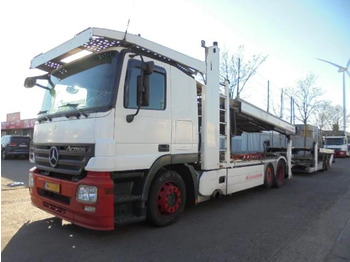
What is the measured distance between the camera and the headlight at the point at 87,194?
4.41 metres

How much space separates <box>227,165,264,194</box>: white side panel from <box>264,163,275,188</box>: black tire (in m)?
0.37

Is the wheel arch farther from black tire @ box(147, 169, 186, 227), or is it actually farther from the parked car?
the parked car

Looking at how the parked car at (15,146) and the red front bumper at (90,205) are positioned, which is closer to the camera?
the red front bumper at (90,205)

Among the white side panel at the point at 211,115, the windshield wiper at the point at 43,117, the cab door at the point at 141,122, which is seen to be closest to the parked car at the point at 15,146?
the windshield wiper at the point at 43,117

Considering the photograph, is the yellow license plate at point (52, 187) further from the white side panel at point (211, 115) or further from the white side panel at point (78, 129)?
the white side panel at point (211, 115)

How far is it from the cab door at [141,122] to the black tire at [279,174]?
6100mm

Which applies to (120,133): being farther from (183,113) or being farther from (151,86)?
(183,113)

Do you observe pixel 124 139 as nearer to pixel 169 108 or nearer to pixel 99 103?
pixel 99 103

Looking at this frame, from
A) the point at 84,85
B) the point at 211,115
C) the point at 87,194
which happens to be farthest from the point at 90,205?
the point at 211,115

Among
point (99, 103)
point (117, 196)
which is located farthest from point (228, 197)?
point (99, 103)

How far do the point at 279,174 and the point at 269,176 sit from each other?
97cm

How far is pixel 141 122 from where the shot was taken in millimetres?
5059

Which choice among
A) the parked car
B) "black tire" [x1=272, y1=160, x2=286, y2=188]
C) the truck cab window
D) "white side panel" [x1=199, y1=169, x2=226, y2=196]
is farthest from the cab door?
the parked car

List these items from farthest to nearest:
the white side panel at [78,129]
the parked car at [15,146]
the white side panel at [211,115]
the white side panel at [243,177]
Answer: the parked car at [15,146] < the white side panel at [243,177] < the white side panel at [211,115] < the white side panel at [78,129]
